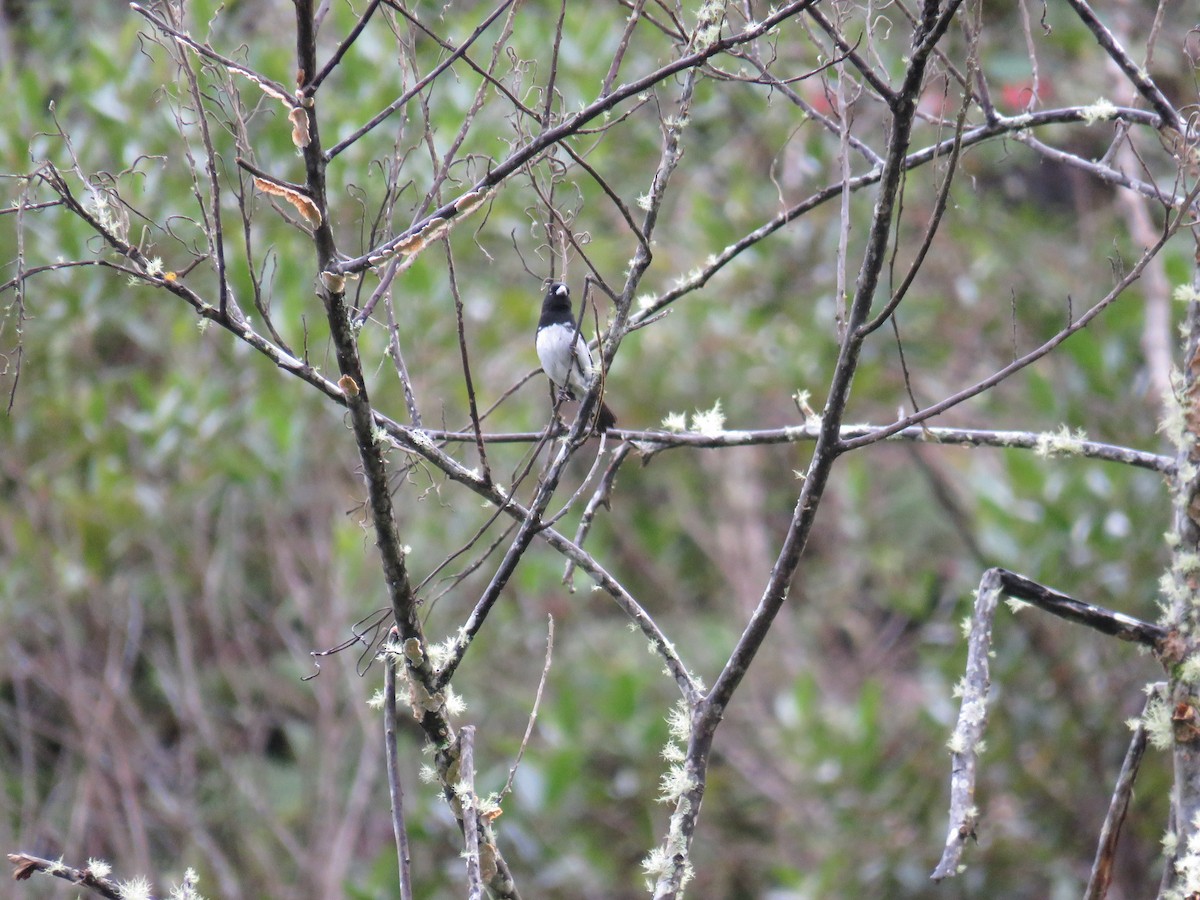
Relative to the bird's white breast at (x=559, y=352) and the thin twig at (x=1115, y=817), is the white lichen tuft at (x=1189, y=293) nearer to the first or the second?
the thin twig at (x=1115, y=817)

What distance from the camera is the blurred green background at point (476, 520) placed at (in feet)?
15.4

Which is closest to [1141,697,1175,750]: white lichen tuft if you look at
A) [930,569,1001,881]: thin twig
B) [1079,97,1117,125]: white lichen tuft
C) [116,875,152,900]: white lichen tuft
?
[930,569,1001,881]: thin twig

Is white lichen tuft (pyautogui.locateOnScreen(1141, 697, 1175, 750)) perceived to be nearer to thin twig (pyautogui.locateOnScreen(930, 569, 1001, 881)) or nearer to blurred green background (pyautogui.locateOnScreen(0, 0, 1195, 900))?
thin twig (pyautogui.locateOnScreen(930, 569, 1001, 881))

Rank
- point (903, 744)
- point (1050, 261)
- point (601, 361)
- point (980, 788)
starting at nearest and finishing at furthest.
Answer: point (601, 361), point (980, 788), point (903, 744), point (1050, 261)

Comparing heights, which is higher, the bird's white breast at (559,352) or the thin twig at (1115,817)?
the bird's white breast at (559,352)

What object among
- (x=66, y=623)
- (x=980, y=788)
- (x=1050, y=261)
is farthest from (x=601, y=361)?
(x=1050, y=261)

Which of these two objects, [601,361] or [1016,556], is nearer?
[601,361]

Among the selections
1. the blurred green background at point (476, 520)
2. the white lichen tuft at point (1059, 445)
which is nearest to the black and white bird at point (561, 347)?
the blurred green background at point (476, 520)

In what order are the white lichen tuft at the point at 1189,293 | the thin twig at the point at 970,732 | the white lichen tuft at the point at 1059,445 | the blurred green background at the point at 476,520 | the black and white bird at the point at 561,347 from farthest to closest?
the blurred green background at the point at 476,520
the black and white bird at the point at 561,347
the white lichen tuft at the point at 1059,445
the white lichen tuft at the point at 1189,293
the thin twig at the point at 970,732

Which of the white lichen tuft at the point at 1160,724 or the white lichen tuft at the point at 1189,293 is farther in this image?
the white lichen tuft at the point at 1189,293

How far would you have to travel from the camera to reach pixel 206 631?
5.62 m

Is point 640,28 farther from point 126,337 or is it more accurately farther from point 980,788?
point 980,788

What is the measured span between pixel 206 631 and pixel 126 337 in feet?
4.48

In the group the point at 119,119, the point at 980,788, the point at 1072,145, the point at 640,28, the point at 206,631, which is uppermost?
the point at 1072,145
